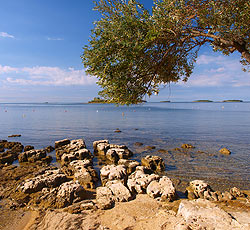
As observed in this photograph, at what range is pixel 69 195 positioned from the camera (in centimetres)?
964

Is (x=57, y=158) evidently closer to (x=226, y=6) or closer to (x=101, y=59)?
(x=101, y=59)

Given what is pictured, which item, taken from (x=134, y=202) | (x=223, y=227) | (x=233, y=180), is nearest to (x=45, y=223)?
(x=134, y=202)

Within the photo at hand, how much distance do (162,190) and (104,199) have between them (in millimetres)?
3280

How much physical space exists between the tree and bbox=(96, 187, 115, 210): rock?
5245mm

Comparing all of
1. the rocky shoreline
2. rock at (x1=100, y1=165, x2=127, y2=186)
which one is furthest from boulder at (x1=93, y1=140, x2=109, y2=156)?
rock at (x1=100, y1=165, x2=127, y2=186)

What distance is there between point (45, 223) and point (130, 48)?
903 cm

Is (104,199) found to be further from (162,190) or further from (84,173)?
(84,173)

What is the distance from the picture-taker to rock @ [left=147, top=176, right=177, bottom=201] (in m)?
9.54

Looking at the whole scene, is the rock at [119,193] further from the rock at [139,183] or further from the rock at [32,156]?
the rock at [32,156]

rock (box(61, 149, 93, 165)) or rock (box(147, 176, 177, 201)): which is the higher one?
rock (box(147, 176, 177, 201))

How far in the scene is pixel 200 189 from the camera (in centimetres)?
1019

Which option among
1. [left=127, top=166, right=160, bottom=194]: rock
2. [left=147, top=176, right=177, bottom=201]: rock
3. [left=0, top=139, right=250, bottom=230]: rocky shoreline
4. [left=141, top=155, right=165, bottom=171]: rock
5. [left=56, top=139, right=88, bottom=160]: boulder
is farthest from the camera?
[left=56, top=139, right=88, bottom=160]: boulder

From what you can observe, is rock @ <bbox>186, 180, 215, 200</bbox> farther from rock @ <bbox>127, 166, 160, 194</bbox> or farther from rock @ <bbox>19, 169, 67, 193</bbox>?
rock @ <bbox>19, 169, 67, 193</bbox>

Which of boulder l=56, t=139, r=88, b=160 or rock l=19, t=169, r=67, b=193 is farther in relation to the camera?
boulder l=56, t=139, r=88, b=160
